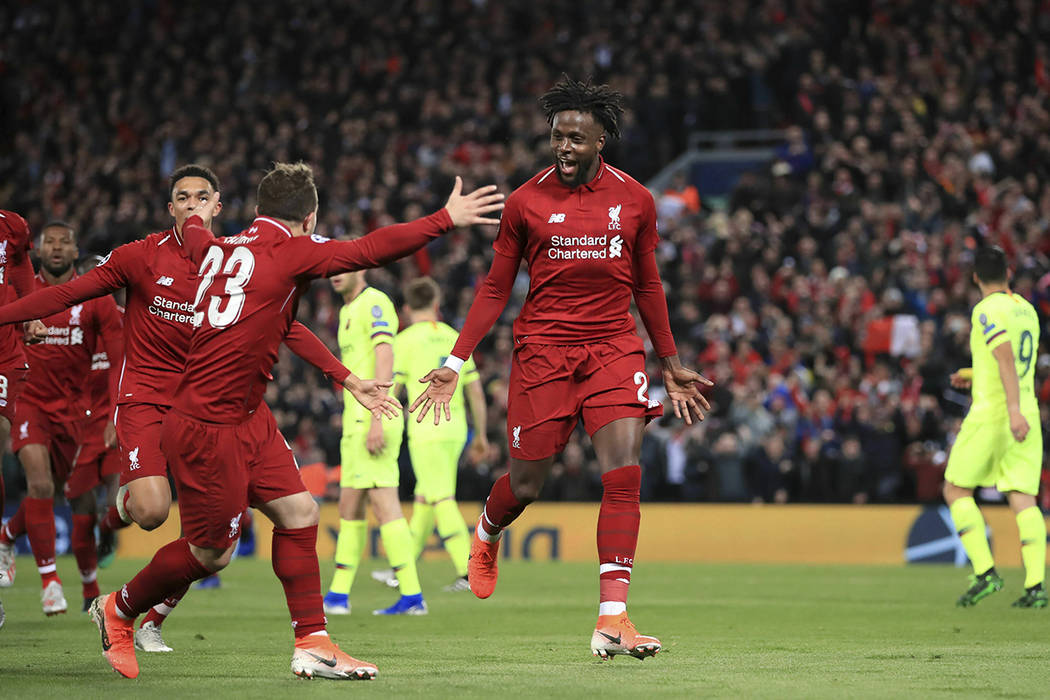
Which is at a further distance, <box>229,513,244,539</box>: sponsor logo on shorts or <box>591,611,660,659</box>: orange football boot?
<box>591,611,660,659</box>: orange football boot

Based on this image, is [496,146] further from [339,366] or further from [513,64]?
[339,366]

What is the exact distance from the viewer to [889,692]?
20.4 feet

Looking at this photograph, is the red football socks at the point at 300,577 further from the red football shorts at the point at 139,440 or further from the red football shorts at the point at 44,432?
the red football shorts at the point at 44,432

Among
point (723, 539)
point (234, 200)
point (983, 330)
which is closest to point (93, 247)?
point (234, 200)

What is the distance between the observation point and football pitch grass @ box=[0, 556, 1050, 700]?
6.41 m

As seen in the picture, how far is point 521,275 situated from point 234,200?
240 inches

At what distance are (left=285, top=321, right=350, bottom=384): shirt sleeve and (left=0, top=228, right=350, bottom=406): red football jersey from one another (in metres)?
1.06


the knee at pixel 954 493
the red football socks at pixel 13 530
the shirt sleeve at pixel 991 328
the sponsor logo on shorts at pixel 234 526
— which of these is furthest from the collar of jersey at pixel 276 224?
the knee at pixel 954 493

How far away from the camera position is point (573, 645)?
8508 mm

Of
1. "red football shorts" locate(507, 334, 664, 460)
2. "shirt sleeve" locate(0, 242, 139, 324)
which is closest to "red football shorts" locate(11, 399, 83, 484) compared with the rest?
"shirt sleeve" locate(0, 242, 139, 324)

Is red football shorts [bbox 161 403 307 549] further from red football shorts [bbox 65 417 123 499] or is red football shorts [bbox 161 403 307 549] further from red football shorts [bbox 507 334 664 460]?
red football shorts [bbox 65 417 123 499]

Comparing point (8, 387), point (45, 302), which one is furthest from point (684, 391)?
point (8, 387)

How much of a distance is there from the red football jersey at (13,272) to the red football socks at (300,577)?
3.59 m

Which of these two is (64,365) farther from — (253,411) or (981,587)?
(981,587)
